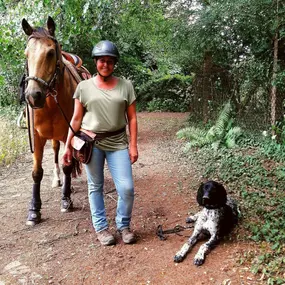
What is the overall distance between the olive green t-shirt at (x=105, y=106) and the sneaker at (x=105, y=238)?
970 mm

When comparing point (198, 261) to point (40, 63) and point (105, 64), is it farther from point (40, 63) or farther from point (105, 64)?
point (40, 63)

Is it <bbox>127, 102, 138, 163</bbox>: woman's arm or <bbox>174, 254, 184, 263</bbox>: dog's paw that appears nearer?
<bbox>174, 254, 184, 263</bbox>: dog's paw

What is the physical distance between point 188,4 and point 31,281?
753 cm

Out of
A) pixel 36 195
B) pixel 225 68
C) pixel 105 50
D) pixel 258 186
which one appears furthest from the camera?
pixel 225 68

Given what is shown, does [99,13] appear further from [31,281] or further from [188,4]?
[31,281]

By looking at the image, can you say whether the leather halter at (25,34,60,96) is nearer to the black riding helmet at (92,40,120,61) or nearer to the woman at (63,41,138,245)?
the woman at (63,41,138,245)

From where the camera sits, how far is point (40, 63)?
3561mm

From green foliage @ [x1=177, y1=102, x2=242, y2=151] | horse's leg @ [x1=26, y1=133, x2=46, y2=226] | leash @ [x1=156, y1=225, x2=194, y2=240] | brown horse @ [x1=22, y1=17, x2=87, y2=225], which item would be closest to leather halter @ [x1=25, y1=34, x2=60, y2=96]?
brown horse @ [x1=22, y1=17, x2=87, y2=225]

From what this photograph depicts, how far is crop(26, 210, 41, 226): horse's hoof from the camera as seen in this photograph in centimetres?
433

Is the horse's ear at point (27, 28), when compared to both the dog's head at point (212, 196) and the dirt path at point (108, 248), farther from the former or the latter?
the dog's head at point (212, 196)

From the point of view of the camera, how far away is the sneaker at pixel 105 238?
11.9 ft

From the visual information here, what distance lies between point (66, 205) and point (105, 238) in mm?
1297

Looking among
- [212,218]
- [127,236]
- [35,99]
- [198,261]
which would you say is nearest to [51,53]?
[35,99]

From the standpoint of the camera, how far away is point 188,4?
8430 millimetres
